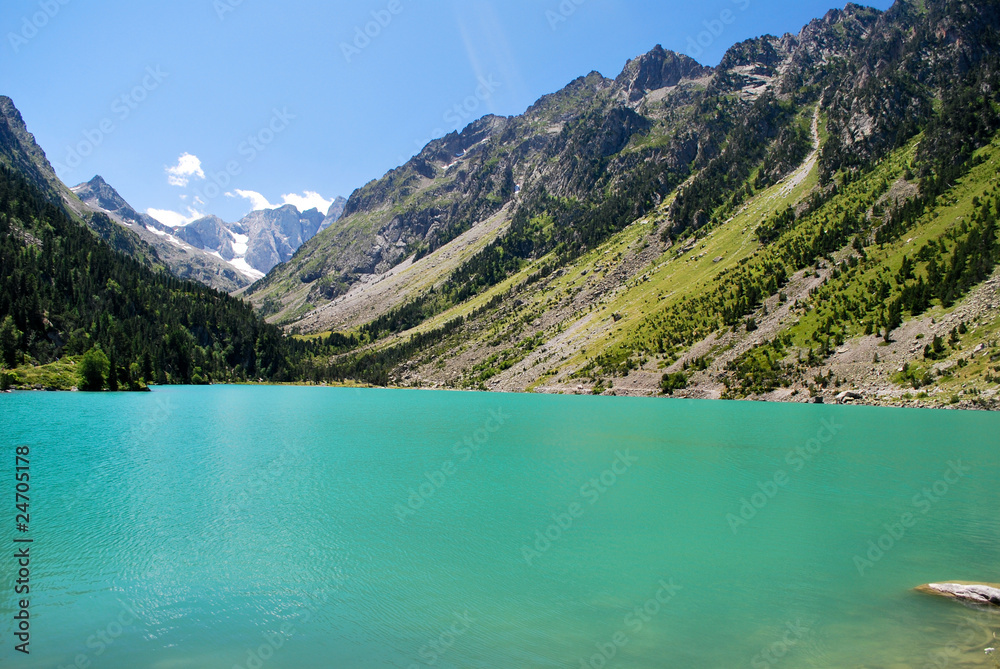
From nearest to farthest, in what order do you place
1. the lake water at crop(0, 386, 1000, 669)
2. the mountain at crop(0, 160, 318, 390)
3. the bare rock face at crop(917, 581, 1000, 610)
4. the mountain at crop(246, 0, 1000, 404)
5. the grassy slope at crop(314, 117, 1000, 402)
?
the lake water at crop(0, 386, 1000, 669) < the bare rock face at crop(917, 581, 1000, 610) < the mountain at crop(246, 0, 1000, 404) < the grassy slope at crop(314, 117, 1000, 402) < the mountain at crop(0, 160, 318, 390)

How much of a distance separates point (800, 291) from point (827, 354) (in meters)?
23.0

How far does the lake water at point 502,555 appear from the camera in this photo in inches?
440

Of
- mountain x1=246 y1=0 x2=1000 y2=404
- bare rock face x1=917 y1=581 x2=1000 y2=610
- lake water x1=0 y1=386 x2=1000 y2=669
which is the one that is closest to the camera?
lake water x1=0 y1=386 x2=1000 y2=669

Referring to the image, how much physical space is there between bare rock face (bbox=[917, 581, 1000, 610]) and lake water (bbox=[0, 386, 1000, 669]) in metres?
0.54

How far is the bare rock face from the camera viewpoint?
12752mm

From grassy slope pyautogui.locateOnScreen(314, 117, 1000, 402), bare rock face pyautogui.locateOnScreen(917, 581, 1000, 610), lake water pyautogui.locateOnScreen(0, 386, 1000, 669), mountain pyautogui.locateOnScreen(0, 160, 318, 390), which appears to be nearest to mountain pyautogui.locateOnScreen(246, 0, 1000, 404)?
grassy slope pyautogui.locateOnScreen(314, 117, 1000, 402)

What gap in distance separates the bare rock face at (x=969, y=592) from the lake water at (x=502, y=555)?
0.54m

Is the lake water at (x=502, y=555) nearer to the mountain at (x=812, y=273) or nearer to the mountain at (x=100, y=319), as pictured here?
the mountain at (x=812, y=273)

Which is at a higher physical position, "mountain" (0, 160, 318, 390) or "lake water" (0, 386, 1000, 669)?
"mountain" (0, 160, 318, 390)

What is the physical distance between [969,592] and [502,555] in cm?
1299

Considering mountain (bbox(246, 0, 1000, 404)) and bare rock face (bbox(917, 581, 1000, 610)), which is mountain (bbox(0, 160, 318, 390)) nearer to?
mountain (bbox(246, 0, 1000, 404))

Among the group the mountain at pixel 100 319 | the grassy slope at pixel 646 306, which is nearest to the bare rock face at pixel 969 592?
the grassy slope at pixel 646 306

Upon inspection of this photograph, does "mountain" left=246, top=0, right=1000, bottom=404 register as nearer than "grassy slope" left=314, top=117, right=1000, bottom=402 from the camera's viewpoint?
Yes

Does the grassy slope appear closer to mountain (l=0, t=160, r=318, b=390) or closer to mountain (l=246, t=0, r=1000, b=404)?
mountain (l=246, t=0, r=1000, b=404)
